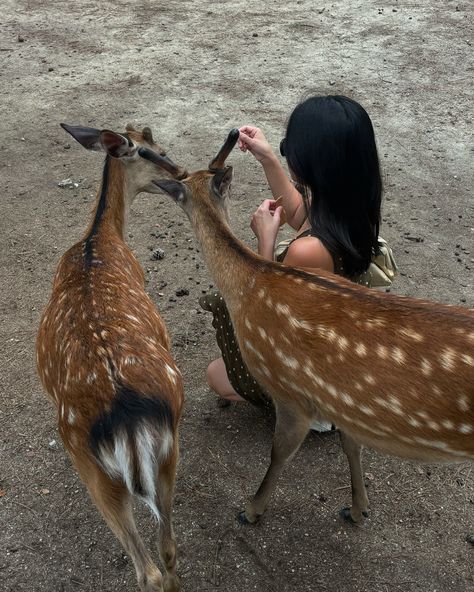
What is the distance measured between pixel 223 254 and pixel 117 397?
35.8 inches

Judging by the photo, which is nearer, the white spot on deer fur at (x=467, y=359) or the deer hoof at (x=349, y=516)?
the white spot on deer fur at (x=467, y=359)

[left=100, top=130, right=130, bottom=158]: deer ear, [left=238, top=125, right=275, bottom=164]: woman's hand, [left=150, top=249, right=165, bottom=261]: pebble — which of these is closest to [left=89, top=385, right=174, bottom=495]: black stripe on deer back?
[left=238, top=125, right=275, bottom=164]: woman's hand

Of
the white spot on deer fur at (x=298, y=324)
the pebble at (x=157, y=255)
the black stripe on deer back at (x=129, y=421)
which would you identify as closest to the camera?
the black stripe on deer back at (x=129, y=421)

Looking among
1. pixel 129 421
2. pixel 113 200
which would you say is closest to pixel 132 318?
pixel 129 421

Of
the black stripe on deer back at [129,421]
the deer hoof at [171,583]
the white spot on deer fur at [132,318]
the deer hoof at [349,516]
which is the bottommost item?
the deer hoof at [349,516]

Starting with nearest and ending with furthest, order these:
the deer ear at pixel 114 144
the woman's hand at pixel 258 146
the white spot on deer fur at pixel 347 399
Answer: the white spot on deer fur at pixel 347 399 → the woman's hand at pixel 258 146 → the deer ear at pixel 114 144

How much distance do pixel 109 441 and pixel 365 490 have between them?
1.27 meters

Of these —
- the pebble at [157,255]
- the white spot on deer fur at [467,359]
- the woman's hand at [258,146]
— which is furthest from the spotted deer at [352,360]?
the pebble at [157,255]

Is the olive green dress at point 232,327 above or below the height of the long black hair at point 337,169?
below

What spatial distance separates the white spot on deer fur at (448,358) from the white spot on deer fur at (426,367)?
0.04 metres

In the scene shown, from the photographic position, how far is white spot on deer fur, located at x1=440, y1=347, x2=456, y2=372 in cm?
206

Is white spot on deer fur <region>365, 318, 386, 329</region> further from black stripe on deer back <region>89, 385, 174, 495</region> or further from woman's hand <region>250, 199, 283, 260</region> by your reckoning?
woman's hand <region>250, 199, 283, 260</region>

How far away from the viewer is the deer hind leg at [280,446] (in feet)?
8.40

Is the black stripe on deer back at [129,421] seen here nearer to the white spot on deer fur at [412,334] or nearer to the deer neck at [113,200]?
the white spot on deer fur at [412,334]
